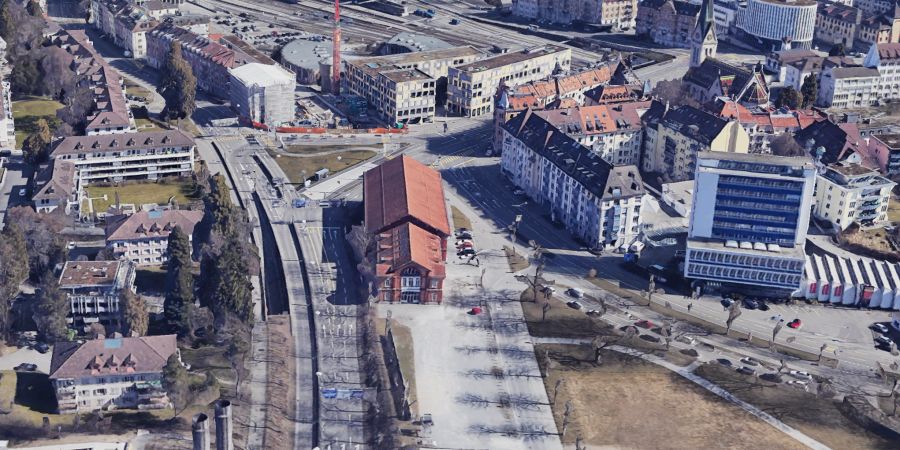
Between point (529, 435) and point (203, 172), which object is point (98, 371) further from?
point (203, 172)

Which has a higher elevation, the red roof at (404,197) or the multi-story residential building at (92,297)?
the red roof at (404,197)

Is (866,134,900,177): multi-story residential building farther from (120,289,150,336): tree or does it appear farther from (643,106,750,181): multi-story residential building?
(120,289,150,336): tree

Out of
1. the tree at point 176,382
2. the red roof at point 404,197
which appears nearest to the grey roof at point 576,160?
the red roof at point 404,197

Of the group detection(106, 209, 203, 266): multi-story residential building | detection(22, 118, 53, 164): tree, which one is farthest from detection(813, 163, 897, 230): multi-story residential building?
detection(22, 118, 53, 164): tree

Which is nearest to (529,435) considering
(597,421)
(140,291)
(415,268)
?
(597,421)

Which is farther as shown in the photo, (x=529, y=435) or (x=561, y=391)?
(x=561, y=391)

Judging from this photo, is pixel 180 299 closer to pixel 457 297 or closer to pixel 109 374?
pixel 109 374

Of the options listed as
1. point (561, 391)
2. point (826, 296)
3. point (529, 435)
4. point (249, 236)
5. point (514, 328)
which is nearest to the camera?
point (529, 435)

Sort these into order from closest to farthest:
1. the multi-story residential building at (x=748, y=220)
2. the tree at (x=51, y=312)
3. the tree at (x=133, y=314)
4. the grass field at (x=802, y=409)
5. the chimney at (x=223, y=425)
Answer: the chimney at (x=223, y=425), the grass field at (x=802, y=409), the tree at (x=51, y=312), the tree at (x=133, y=314), the multi-story residential building at (x=748, y=220)

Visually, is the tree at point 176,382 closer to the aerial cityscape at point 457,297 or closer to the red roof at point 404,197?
the aerial cityscape at point 457,297
